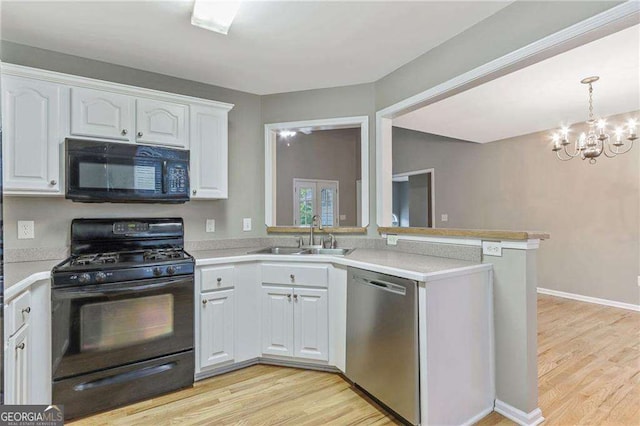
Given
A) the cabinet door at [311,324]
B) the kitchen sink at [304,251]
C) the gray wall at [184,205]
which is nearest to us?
the gray wall at [184,205]

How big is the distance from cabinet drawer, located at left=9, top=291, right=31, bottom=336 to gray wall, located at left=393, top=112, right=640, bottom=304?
5.74 metres

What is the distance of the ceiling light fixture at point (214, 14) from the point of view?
6.07 feet

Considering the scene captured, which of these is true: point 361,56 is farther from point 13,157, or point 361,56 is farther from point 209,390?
point 209,390

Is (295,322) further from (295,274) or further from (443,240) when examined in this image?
(443,240)

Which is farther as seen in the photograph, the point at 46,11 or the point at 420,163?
the point at 420,163

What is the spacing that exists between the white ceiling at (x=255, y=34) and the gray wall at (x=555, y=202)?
3.46 m

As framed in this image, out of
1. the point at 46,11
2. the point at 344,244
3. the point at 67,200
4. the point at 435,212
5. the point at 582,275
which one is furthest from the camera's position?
the point at 435,212

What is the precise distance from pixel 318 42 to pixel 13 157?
2156 mm

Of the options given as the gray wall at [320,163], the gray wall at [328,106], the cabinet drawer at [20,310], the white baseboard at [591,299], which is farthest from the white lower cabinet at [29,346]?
the white baseboard at [591,299]

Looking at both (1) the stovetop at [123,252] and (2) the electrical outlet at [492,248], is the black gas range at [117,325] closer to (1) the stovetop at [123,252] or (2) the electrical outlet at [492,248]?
(1) the stovetop at [123,252]

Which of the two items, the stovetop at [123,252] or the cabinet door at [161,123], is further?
the cabinet door at [161,123]

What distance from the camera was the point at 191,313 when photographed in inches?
88.1

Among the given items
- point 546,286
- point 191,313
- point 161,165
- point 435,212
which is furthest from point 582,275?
point 161,165

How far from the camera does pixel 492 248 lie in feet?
6.52
